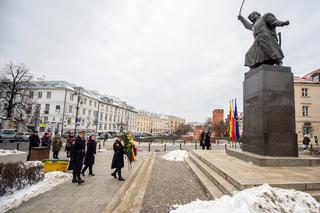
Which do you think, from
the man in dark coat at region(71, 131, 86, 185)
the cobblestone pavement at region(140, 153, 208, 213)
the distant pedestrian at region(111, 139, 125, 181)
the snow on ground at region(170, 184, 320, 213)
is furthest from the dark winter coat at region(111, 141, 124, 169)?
the snow on ground at region(170, 184, 320, 213)

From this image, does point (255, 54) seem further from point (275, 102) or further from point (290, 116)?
point (290, 116)

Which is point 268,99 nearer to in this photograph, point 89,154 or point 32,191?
point 89,154

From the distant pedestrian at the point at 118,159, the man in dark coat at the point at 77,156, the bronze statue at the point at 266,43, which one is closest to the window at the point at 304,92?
the bronze statue at the point at 266,43

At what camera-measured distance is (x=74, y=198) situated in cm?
506

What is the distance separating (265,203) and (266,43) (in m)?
7.73

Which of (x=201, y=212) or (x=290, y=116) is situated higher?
(x=290, y=116)

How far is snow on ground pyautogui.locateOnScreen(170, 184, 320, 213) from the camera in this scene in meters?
3.26

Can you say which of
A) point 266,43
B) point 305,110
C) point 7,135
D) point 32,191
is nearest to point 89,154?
point 32,191

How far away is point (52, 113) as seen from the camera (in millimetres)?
48875

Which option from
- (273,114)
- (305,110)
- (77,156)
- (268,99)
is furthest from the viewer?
(305,110)

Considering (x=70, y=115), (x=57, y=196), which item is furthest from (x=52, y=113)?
(x=57, y=196)

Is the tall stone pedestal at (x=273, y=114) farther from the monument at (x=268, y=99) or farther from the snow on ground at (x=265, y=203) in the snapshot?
the snow on ground at (x=265, y=203)

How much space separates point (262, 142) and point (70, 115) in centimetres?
5131

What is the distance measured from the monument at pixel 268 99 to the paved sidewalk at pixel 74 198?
20.0ft
